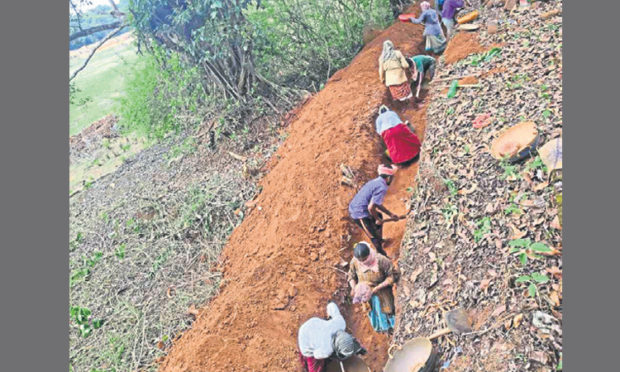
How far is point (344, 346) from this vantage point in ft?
13.6

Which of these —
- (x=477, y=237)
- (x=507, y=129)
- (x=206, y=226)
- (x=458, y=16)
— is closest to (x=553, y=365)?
(x=477, y=237)

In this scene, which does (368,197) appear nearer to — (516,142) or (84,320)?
(516,142)

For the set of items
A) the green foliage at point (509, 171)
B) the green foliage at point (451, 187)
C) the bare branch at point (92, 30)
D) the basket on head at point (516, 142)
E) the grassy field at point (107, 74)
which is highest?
the bare branch at point (92, 30)

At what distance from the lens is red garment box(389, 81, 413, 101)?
7.77m

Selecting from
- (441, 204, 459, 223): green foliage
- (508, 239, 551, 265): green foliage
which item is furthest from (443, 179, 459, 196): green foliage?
(508, 239, 551, 265): green foliage

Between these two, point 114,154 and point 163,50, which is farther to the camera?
point 114,154

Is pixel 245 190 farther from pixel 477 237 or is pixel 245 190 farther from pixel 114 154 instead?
pixel 114 154

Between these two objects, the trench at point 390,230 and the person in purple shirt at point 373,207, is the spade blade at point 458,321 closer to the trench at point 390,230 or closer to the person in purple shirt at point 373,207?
the trench at point 390,230

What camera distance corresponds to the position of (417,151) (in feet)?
21.5

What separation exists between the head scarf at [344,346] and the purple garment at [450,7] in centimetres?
691

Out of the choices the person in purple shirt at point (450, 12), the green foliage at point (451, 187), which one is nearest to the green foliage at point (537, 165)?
the green foliage at point (451, 187)

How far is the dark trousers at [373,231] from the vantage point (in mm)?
5742

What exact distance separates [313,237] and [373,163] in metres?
1.64

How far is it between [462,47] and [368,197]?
3.66 meters
